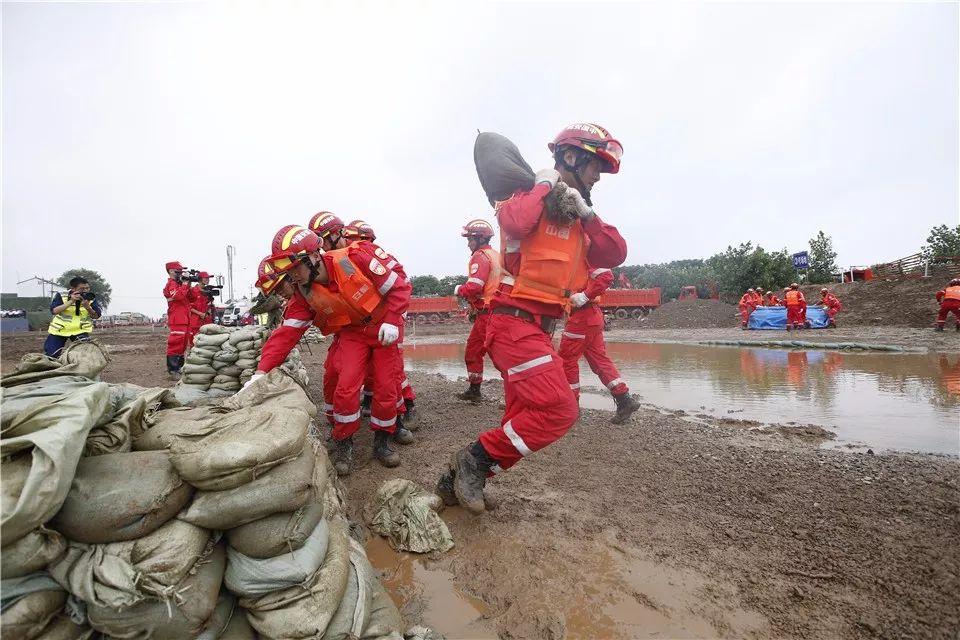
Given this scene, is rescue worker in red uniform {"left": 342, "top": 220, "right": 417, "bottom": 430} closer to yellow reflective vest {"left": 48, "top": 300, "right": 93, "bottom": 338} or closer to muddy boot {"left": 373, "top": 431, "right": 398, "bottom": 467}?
muddy boot {"left": 373, "top": 431, "right": 398, "bottom": 467}

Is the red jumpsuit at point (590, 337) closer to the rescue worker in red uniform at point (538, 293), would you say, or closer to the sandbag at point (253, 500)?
the rescue worker in red uniform at point (538, 293)

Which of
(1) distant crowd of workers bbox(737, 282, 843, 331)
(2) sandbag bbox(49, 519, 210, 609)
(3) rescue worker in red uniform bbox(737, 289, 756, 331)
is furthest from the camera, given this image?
(3) rescue worker in red uniform bbox(737, 289, 756, 331)

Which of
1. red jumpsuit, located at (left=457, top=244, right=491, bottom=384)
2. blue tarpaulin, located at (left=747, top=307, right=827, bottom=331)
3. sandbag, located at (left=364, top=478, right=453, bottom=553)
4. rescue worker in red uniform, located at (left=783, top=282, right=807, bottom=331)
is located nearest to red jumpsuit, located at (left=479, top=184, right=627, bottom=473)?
sandbag, located at (left=364, top=478, right=453, bottom=553)

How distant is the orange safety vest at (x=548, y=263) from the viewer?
8.66 feet

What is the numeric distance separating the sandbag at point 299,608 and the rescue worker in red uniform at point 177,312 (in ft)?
25.0

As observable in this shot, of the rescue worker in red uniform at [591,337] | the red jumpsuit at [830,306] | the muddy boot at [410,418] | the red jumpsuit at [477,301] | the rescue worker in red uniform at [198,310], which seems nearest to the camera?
the muddy boot at [410,418]

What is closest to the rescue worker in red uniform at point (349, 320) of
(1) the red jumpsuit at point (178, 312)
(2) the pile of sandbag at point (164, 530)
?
(2) the pile of sandbag at point (164, 530)

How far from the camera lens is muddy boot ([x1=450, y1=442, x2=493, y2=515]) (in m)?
2.40

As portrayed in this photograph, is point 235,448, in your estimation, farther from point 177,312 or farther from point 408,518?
point 177,312

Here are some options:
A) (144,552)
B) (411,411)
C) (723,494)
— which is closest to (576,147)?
(723,494)

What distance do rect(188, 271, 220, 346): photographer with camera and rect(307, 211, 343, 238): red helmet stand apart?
4.43 m

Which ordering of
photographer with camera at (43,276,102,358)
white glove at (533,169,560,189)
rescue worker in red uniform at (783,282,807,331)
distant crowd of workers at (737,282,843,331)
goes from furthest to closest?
distant crowd of workers at (737,282,843,331) → rescue worker in red uniform at (783,282,807,331) → photographer with camera at (43,276,102,358) → white glove at (533,169,560,189)

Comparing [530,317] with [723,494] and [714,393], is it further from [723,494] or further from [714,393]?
[714,393]

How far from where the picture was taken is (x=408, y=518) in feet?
7.82
